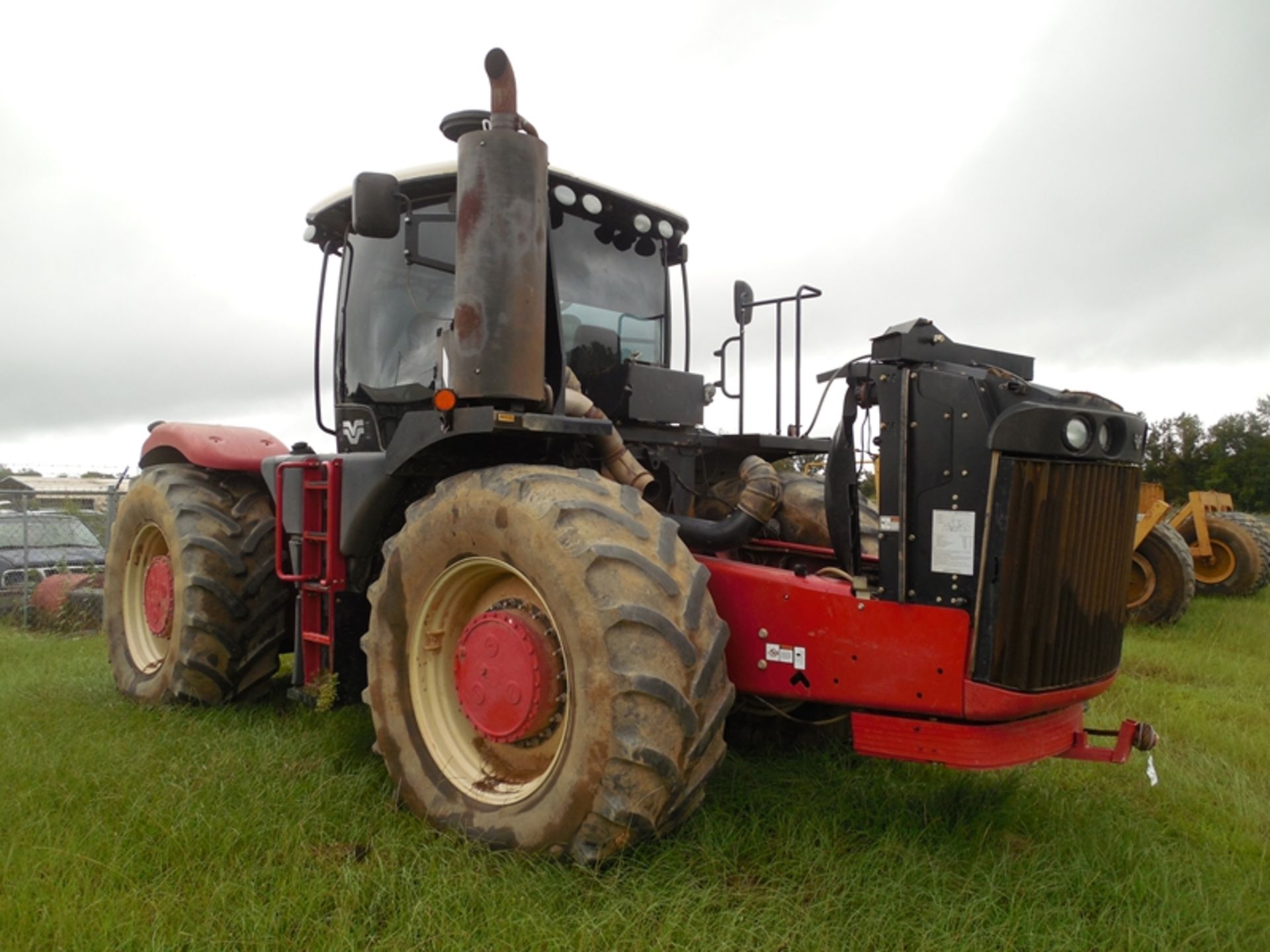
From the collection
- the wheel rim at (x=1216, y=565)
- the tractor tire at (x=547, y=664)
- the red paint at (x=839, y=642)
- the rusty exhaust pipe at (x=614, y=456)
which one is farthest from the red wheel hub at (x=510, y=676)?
the wheel rim at (x=1216, y=565)

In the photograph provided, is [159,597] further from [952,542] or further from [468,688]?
[952,542]

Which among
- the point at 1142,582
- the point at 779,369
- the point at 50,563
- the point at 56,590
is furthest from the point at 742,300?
the point at 50,563

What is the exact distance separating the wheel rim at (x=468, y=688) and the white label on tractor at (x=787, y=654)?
69cm

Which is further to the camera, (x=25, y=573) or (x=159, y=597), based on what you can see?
(x=25, y=573)

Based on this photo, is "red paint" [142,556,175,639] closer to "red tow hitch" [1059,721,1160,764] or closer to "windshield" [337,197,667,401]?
"windshield" [337,197,667,401]

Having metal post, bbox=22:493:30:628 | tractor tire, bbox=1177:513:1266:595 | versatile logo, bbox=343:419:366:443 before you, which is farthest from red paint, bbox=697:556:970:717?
tractor tire, bbox=1177:513:1266:595

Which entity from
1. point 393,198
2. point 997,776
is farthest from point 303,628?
point 997,776

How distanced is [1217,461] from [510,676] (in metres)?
35.3

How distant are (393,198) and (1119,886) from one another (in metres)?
3.36

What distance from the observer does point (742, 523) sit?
153 inches

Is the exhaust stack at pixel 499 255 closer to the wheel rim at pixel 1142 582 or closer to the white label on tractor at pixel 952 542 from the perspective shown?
the white label on tractor at pixel 952 542

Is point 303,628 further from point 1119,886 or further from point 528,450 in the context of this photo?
point 1119,886

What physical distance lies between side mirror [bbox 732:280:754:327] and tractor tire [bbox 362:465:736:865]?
1.97 m

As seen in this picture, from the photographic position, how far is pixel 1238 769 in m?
4.35
